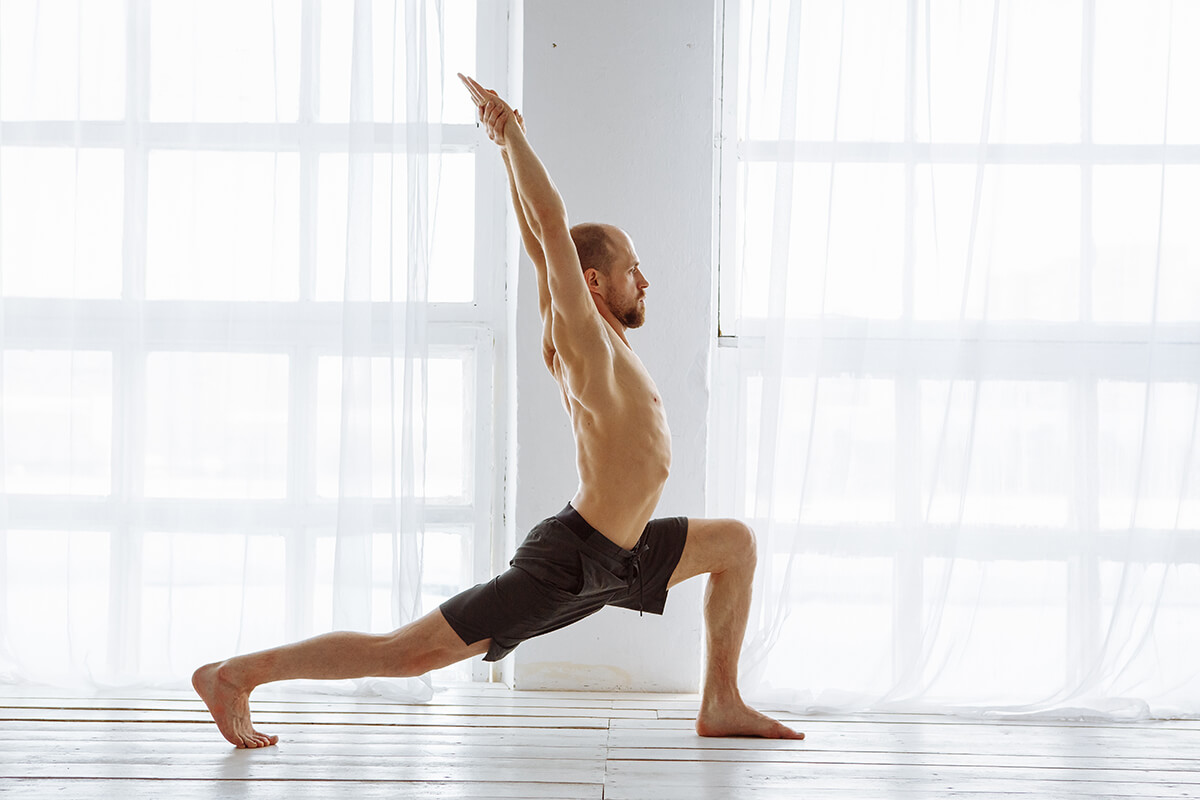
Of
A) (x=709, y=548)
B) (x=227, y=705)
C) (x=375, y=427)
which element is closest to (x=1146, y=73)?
(x=709, y=548)

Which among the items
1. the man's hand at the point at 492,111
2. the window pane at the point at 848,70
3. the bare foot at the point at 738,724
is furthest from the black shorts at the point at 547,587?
the window pane at the point at 848,70

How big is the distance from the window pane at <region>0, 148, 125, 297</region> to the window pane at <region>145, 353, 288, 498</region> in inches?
12.9

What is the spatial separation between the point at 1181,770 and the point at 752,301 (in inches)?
56.7

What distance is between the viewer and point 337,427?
9.25 ft

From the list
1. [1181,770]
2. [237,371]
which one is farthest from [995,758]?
[237,371]

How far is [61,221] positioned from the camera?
9.38ft

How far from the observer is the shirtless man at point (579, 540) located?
2.14 metres

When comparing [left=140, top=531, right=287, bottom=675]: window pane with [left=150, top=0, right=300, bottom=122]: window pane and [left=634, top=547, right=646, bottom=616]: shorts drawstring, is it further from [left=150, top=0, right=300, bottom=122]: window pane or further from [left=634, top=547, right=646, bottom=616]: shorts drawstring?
[left=150, top=0, right=300, bottom=122]: window pane

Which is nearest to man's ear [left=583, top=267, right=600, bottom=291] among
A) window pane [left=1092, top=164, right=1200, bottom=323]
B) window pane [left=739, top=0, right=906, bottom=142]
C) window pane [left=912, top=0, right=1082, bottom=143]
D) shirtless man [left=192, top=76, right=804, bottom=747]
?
shirtless man [left=192, top=76, right=804, bottom=747]

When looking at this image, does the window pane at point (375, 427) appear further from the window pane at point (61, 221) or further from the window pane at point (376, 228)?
the window pane at point (61, 221)

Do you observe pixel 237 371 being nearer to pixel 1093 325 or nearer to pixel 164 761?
pixel 164 761

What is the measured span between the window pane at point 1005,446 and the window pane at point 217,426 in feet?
5.69

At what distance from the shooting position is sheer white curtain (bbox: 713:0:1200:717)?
2.71 metres

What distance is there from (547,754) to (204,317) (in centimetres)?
152
